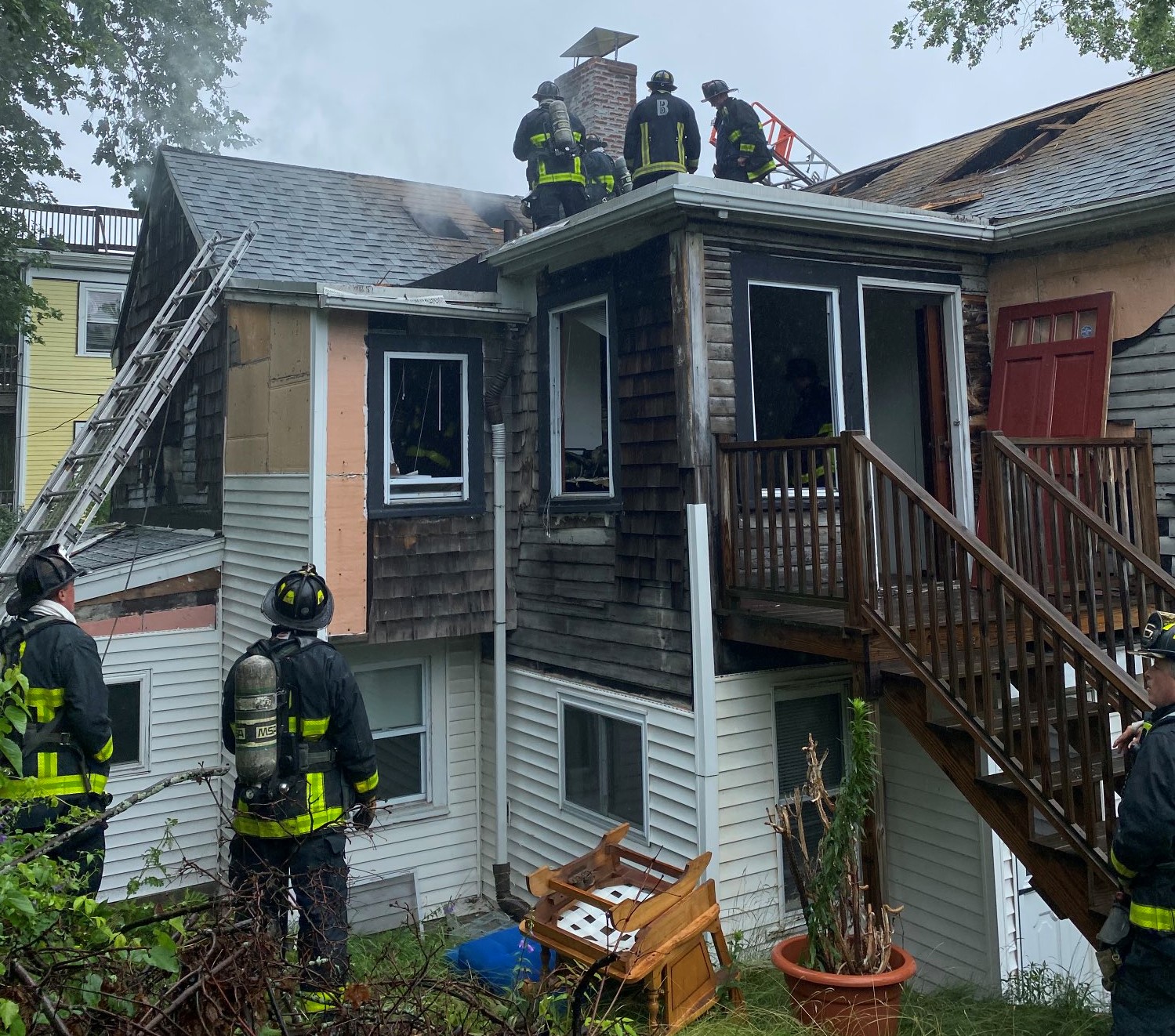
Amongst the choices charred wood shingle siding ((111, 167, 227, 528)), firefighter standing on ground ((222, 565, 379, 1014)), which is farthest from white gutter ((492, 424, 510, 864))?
firefighter standing on ground ((222, 565, 379, 1014))

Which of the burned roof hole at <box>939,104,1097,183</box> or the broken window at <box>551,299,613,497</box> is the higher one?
the burned roof hole at <box>939,104,1097,183</box>

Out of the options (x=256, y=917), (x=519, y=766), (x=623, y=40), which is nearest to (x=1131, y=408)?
(x=519, y=766)

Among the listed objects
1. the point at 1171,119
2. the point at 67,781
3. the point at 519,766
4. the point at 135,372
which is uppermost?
the point at 1171,119

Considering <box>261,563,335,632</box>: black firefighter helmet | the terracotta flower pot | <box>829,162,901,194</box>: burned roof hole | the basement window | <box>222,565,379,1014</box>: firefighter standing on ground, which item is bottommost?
the terracotta flower pot

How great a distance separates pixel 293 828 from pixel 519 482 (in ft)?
13.5

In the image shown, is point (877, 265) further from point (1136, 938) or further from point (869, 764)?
point (1136, 938)

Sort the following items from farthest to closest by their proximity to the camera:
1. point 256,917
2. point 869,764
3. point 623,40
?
point 623,40 < point 869,764 < point 256,917

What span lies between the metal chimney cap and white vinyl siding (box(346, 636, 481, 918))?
9407mm

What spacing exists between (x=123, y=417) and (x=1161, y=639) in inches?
329

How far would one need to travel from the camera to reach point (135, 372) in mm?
9805

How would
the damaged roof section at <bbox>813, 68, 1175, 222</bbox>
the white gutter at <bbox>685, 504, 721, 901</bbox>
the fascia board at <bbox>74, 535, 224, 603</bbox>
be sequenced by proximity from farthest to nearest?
the fascia board at <bbox>74, 535, 224, 603</bbox>, the damaged roof section at <bbox>813, 68, 1175, 222</bbox>, the white gutter at <bbox>685, 504, 721, 901</bbox>

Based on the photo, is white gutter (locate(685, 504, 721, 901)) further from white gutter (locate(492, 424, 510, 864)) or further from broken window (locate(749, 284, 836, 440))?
broken window (locate(749, 284, 836, 440))

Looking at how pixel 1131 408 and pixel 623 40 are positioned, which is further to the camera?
pixel 623 40

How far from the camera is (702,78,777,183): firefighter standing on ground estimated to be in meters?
9.68
